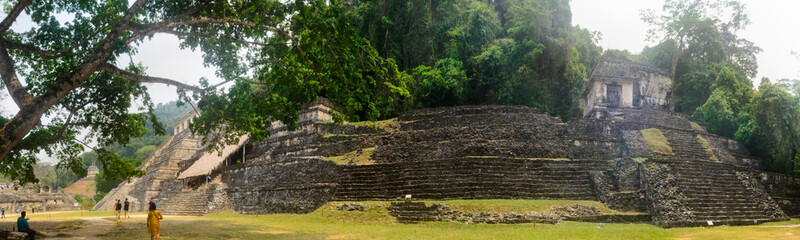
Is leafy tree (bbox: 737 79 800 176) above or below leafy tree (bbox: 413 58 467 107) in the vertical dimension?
below

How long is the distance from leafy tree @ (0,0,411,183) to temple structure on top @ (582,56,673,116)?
16974 mm

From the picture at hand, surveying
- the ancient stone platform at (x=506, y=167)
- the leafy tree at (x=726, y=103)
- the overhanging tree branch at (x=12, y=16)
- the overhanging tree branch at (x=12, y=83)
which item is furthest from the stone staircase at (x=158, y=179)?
the leafy tree at (x=726, y=103)

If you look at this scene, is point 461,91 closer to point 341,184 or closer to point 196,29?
point 341,184

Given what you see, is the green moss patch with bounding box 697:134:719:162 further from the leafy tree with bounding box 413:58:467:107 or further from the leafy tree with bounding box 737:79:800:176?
the leafy tree with bounding box 413:58:467:107

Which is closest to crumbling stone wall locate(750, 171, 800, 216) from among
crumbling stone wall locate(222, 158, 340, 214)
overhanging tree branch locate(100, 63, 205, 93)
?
crumbling stone wall locate(222, 158, 340, 214)

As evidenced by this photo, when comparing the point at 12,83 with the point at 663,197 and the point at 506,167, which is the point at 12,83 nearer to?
the point at 506,167

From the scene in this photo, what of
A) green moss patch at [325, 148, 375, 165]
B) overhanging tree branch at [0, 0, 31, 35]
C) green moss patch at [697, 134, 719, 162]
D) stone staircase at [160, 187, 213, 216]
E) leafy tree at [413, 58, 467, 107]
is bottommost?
stone staircase at [160, 187, 213, 216]

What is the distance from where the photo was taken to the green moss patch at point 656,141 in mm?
17391

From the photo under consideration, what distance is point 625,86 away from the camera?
81.1ft

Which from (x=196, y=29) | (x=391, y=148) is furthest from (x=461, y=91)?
(x=196, y=29)

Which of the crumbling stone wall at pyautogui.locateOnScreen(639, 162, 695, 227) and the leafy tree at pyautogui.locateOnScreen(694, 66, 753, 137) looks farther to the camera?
the leafy tree at pyautogui.locateOnScreen(694, 66, 753, 137)

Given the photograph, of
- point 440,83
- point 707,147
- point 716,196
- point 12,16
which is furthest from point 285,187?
Result: point 707,147

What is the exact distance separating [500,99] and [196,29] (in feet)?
50.9

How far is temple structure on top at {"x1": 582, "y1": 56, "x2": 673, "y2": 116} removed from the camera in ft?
80.6
